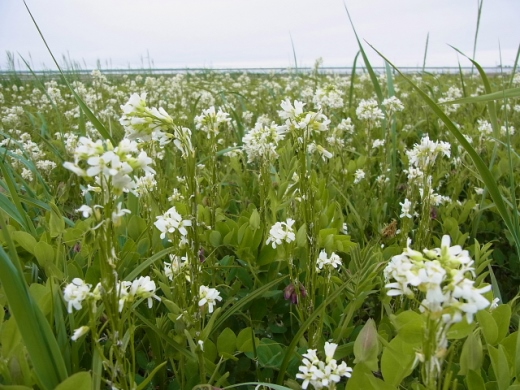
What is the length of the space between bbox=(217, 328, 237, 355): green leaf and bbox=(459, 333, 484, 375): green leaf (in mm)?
620

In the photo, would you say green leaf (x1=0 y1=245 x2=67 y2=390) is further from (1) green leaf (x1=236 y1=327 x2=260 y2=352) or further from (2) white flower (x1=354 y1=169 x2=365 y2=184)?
(2) white flower (x1=354 y1=169 x2=365 y2=184)

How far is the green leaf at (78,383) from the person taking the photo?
922 mm

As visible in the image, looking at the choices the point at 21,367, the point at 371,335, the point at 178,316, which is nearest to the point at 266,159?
the point at 178,316

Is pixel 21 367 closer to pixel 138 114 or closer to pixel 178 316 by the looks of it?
pixel 178 316

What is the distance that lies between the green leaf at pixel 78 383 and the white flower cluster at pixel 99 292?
5.1 inches

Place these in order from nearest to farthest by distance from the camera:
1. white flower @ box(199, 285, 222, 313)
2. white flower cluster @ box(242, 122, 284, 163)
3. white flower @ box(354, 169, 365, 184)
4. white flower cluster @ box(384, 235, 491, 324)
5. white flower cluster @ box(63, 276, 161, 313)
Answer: white flower cluster @ box(384, 235, 491, 324) < white flower cluster @ box(63, 276, 161, 313) < white flower @ box(199, 285, 222, 313) < white flower cluster @ box(242, 122, 284, 163) < white flower @ box(354, 169, 365, 184)

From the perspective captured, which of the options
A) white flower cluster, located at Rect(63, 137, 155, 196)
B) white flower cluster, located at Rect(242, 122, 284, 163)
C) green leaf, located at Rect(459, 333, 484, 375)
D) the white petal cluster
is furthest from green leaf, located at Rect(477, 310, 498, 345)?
white flower cluster, located at Rect(242, 122, 284, 163)

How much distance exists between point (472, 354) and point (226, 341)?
66 centimetres

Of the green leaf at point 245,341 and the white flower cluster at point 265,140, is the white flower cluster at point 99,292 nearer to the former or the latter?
the green leaf at point 245,341

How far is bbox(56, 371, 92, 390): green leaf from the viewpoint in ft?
3.02

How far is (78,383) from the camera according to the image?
3.05 feet

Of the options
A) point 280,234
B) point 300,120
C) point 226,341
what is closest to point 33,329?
point 226,341

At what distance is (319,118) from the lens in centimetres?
156

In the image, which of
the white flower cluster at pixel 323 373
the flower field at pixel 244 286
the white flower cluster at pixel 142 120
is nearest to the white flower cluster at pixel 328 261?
the flower field at pixel 244 286
